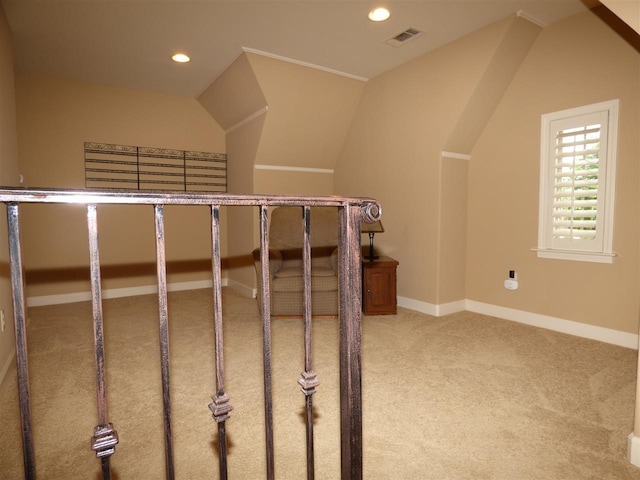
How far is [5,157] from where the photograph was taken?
9.70 feet

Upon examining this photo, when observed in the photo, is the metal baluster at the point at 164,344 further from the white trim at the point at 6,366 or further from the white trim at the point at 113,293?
the white trim at the point at 113,293

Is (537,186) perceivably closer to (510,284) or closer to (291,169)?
(510,284)

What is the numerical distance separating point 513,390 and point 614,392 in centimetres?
58

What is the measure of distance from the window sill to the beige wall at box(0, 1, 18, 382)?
417 cm

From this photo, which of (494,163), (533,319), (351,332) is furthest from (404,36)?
(351,332)

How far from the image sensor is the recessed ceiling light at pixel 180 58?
396cm

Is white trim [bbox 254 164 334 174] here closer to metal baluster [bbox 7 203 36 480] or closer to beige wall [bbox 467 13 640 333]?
beige wall [bbox 467 13 640 333]

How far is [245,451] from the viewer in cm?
182

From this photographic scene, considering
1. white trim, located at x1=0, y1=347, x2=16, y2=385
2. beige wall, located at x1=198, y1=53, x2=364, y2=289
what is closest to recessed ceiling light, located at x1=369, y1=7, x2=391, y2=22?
beige wall, located at x1=198, y1=53, x2=364, y2=289

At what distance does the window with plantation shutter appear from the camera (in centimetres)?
318

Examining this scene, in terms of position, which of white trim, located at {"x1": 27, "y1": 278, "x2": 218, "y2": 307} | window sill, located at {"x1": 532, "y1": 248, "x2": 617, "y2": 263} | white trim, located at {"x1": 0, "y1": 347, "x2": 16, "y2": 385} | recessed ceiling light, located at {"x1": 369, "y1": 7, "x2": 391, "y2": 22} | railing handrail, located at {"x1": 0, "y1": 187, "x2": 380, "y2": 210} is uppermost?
recessed ceiling light, located at {"x1": 369, "y1": 7, "x2": 391, "y2": 22}

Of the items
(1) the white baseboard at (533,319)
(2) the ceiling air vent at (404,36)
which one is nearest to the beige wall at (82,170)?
(2) the ceiling air vent at (404,36)

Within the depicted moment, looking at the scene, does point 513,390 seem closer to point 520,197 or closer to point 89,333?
point 520,197

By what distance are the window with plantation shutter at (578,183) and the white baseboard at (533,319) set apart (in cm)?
58
